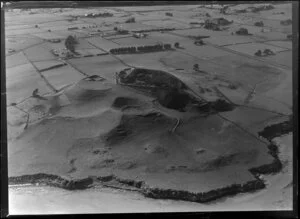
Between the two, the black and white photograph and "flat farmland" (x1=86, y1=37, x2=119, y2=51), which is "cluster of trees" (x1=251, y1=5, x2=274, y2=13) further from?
"flat farmland" (x1=86, y1=37, x2=119, y2=51)

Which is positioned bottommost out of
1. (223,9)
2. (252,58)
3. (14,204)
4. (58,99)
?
(14,204)

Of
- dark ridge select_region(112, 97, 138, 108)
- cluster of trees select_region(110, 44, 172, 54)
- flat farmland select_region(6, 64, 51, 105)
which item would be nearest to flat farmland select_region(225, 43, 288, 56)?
cluster of trees select_region(110, 44, 172, 54)

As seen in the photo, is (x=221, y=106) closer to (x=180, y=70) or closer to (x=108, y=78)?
(x=180, y=70)

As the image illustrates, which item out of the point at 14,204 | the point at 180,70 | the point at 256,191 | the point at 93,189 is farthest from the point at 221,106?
the point at 14,204

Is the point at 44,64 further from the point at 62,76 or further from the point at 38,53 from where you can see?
the point at 62,76

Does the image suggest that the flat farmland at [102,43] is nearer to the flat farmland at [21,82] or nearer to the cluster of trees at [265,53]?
the flat farmland at [21,82]
